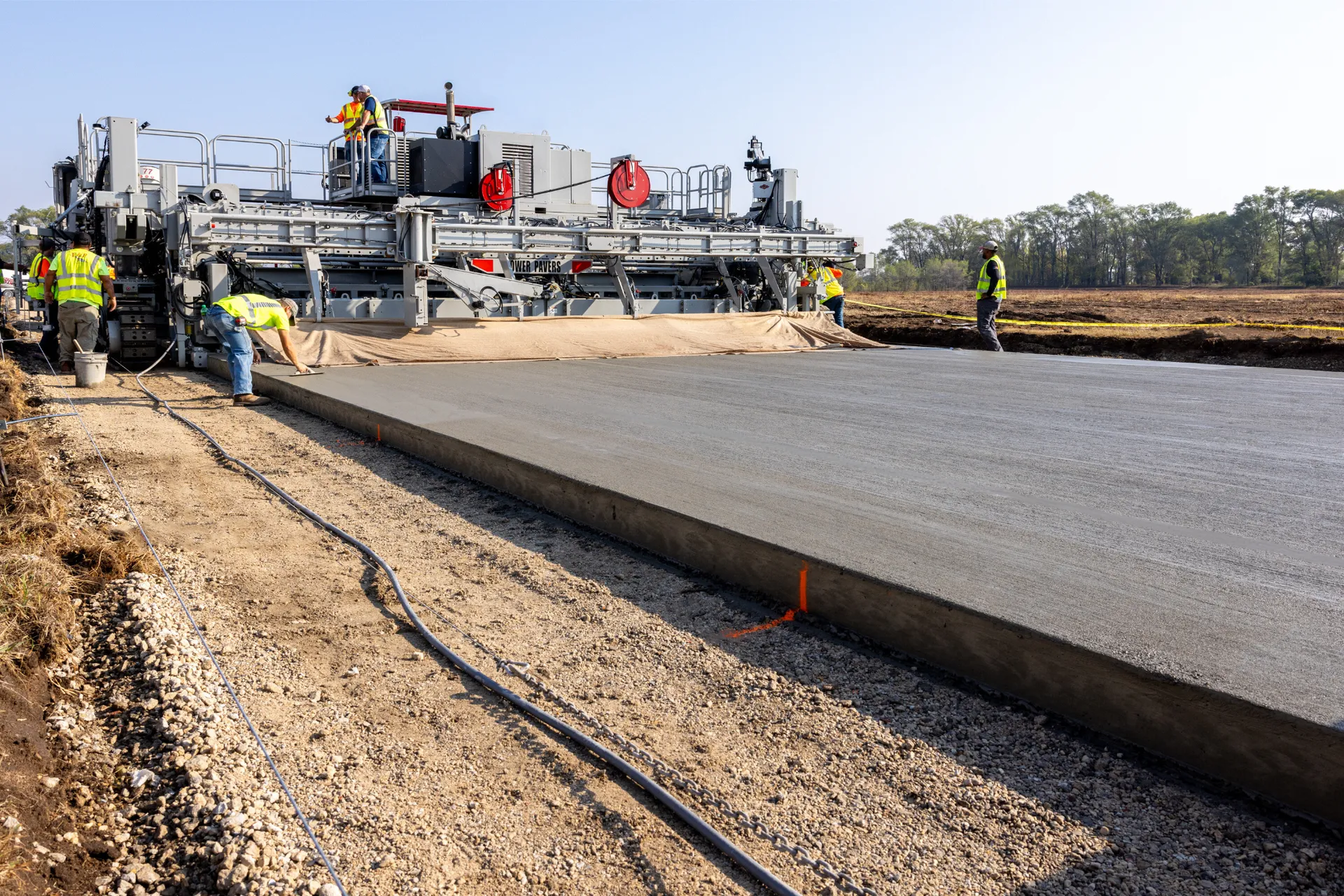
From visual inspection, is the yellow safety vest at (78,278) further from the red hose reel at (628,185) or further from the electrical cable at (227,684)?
the red hose reel at (628,185)

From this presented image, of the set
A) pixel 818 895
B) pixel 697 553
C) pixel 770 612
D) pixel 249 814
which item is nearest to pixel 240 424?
pixel 697 553

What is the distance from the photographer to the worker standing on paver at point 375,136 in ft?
53.2

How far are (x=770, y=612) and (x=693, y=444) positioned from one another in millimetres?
2680

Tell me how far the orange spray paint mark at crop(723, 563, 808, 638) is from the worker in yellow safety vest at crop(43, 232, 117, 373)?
11.8m

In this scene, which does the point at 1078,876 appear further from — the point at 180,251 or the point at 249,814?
the point at 180,251

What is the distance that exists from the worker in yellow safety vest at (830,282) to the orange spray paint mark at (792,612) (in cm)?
1416

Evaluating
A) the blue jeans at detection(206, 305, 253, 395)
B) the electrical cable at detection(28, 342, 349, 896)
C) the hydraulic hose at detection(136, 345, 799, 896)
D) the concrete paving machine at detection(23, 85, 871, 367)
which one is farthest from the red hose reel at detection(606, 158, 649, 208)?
the hydraulic hose at detection(136, 345, 799, 896)

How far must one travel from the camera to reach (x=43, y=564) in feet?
14.4

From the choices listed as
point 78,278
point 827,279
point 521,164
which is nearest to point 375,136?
point 521,164

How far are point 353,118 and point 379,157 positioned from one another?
0.68 m

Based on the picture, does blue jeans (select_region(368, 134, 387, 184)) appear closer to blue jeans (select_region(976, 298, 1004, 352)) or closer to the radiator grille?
the radiator grille

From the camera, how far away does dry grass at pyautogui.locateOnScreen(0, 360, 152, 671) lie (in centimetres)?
380

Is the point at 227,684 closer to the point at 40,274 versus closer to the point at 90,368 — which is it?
the point at 90,368

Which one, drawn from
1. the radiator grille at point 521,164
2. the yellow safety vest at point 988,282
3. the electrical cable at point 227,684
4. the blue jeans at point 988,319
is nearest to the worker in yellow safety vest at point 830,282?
the blue jeans at point 988,319
